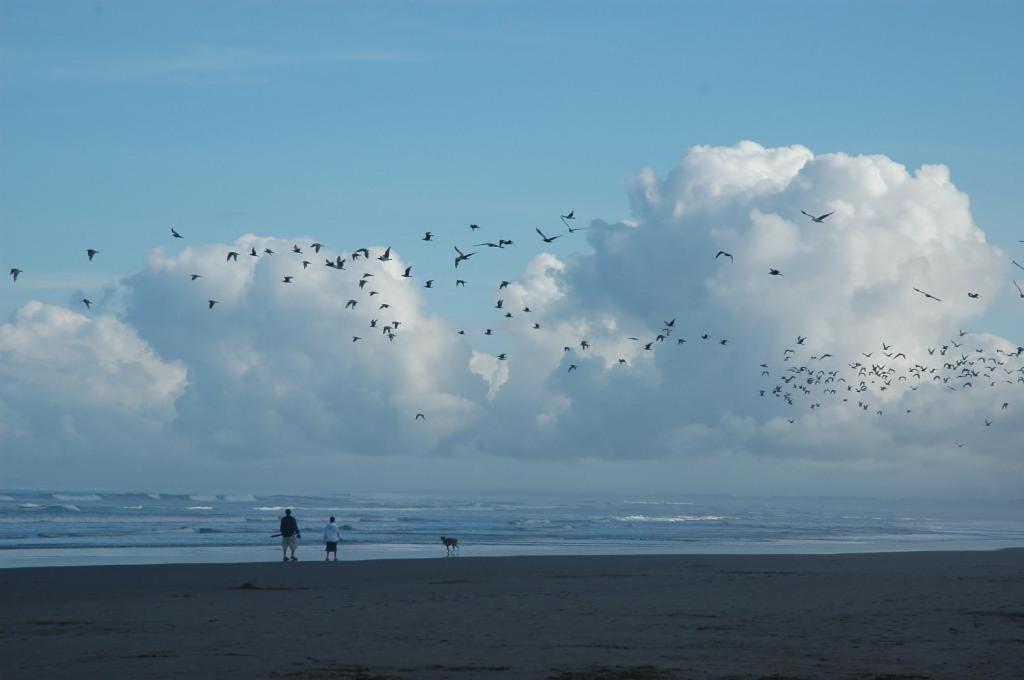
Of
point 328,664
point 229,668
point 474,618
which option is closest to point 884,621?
point 474,618

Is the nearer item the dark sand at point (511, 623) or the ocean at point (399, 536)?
the dark sand at point (511, 623)

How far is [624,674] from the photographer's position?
619 inches

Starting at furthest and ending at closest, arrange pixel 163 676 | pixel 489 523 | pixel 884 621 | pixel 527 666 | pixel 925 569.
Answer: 1. pixel 489 523
2. pixel 925 569
3. pixel 884 621
4. pixel 527 666
5. pixel 163 676

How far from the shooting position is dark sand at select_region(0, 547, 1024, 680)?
16.4 meters

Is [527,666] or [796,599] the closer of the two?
[527,666]

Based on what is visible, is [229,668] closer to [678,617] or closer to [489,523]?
[678,617]

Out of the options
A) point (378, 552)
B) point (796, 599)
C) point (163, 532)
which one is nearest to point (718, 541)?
point (378, 552)

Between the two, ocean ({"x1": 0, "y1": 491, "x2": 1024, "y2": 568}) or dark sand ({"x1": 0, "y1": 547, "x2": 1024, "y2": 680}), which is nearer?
dark sand ({"x1": 0, "y1": 547, "x2": 1024, "y2": 680})

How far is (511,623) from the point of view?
845 inches

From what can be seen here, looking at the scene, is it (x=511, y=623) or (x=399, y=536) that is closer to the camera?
(x=511, y=623)

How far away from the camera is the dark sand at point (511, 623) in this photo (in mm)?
16438

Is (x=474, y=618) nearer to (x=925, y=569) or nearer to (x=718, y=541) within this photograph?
(x=925, y=569)

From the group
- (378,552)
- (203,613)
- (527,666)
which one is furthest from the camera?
(378,552)

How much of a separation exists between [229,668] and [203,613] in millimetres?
7242
